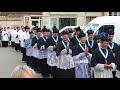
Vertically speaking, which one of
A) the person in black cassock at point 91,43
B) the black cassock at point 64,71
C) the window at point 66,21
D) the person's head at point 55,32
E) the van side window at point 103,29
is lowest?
the black cassock at point 64,71

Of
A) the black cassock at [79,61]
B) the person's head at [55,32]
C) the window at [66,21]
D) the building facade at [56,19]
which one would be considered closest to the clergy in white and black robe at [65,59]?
the black cassock at [79,61]

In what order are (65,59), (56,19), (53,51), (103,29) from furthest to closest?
(56,19) → (103,29) → (53,51) → (65,59)

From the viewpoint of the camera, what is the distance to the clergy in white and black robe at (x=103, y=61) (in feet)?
26.0

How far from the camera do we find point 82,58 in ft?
29.2

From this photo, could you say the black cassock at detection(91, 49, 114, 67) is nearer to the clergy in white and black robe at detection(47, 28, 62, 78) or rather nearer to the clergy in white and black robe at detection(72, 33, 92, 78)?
the clergy in white and black robe at detection(72, 33, 92, 78)

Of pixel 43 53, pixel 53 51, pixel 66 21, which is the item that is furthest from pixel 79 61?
pixel 66 21

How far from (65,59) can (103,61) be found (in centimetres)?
189

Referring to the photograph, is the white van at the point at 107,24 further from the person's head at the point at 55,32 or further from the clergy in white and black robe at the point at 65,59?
the clergy in white and black robe at the point at 65,59

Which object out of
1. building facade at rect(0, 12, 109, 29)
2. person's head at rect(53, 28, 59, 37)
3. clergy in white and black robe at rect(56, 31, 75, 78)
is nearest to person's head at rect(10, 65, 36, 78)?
clergy in white and black robe at rect(56, 31, 75, 78)

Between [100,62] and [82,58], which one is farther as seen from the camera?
[82,58]

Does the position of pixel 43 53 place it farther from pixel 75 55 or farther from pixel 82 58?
pixel 82 58

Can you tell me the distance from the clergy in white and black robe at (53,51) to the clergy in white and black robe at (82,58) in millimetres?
1921
